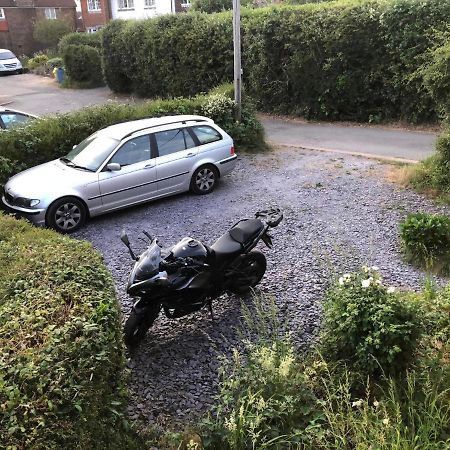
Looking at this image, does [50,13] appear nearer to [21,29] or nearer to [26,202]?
[21,29]

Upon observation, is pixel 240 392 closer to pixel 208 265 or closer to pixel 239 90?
pixel 208 265

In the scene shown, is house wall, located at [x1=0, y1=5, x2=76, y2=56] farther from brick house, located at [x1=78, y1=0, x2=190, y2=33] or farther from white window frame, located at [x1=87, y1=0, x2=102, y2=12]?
white window frame, located at [x1=87, y1=0, x2=102, y2=12]

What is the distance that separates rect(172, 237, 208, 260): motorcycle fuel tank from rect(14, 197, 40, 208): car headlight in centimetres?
374

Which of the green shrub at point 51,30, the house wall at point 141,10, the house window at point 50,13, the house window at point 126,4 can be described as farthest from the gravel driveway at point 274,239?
the house window at point 50,13

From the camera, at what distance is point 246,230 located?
6086 millimetres

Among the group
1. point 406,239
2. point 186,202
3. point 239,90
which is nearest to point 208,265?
point 406,239

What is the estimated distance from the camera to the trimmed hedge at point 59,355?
292 centimetres

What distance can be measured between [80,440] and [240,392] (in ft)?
5.13

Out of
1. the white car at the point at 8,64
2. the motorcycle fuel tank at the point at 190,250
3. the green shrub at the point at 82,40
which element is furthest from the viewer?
the white car at the point at 8,64

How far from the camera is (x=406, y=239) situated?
7.42 metres

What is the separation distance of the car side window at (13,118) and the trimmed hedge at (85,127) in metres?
0.82

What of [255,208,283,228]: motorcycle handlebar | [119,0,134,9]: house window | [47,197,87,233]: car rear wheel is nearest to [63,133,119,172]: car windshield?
[47,197,87,233]: car rear wheel

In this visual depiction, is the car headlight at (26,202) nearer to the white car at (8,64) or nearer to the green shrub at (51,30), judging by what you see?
the white car at (8,64)

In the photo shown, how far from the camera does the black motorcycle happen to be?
505 centimetres
